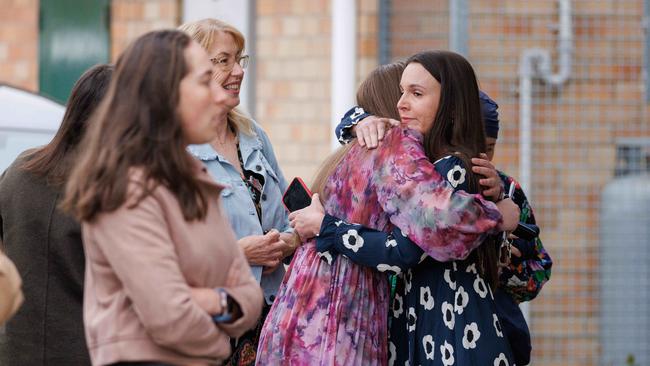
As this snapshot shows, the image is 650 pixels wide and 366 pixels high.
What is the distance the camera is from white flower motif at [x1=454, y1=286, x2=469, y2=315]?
3488 mm

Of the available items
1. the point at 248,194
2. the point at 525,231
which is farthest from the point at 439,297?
the point at 248,194

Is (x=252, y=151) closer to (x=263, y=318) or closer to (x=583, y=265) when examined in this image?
(x=263, y=318)

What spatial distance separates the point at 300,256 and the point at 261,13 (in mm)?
3545

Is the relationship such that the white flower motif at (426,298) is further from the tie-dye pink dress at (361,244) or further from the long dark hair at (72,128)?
the long dark hair at (72,128)

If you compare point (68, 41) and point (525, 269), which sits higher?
point (68, 41)

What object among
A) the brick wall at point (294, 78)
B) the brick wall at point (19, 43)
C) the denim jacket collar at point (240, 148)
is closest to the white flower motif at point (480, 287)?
the denim jacket collar at point (240, 148)

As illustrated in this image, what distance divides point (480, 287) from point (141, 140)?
1356 mm

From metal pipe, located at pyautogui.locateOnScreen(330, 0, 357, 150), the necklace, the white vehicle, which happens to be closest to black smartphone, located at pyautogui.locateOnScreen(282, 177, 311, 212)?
the necklace

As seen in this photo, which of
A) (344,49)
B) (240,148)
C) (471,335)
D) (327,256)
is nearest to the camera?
(471,335)

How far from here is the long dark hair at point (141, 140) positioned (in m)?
2.53

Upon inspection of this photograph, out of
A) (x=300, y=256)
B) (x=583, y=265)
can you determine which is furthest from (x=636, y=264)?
(x=300, y=256)

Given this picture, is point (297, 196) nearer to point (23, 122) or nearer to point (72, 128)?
point (72, 128)

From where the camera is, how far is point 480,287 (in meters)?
3.55

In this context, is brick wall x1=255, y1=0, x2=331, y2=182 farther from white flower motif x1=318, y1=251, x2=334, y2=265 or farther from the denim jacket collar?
white flower motif x1=318, y1=251, x2=334, y2=265
